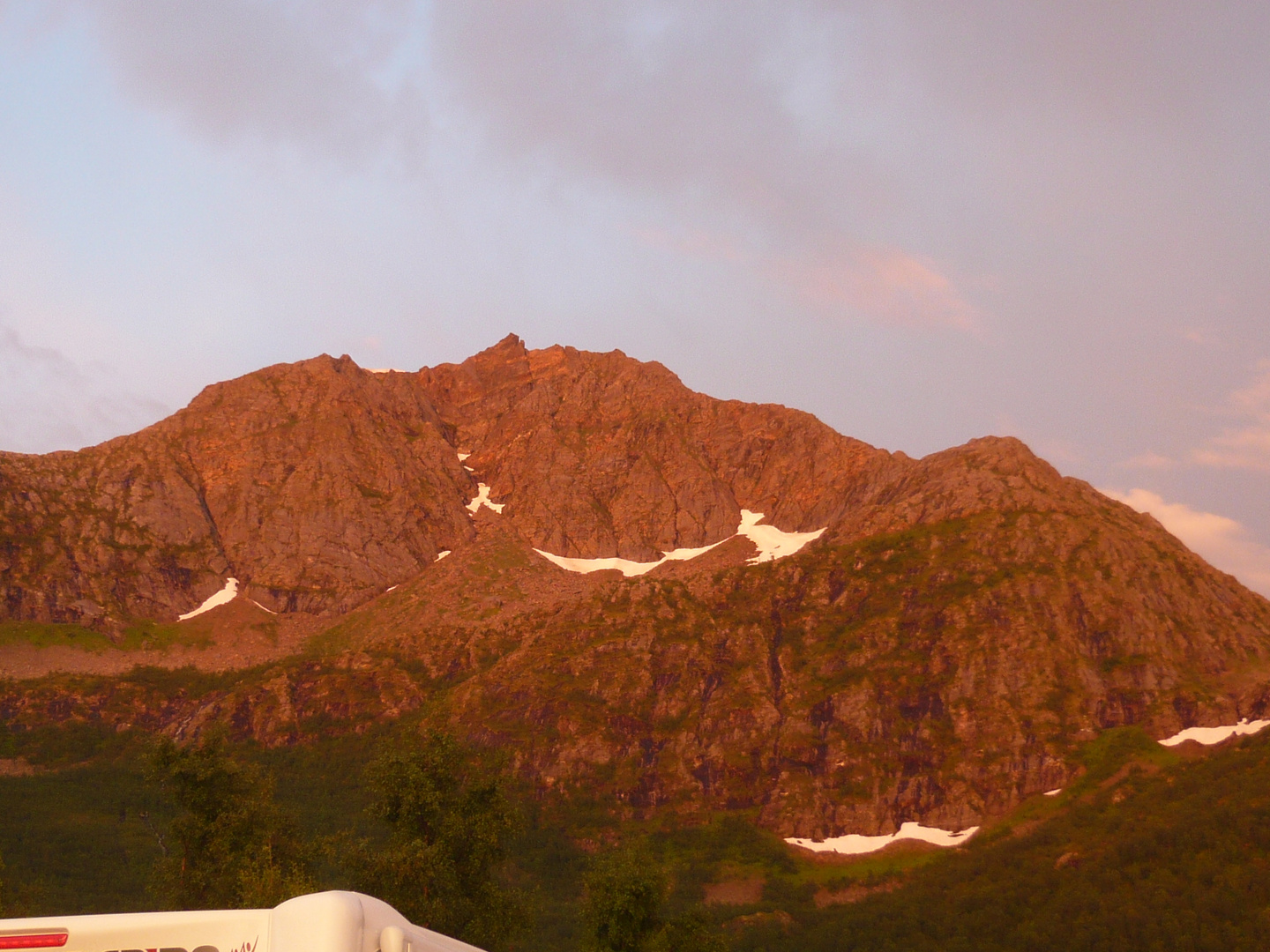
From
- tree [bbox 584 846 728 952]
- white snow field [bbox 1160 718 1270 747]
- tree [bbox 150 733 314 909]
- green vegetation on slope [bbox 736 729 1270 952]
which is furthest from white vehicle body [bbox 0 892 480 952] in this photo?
white snow field [bbox 1160 718 1270 747]

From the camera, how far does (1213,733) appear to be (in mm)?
183500

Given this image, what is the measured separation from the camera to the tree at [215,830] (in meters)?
45.9

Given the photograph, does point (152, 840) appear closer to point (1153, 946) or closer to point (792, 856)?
point (792, 856)

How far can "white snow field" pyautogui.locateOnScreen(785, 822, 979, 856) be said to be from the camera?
573 ft

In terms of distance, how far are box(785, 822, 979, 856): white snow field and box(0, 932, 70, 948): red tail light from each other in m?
178

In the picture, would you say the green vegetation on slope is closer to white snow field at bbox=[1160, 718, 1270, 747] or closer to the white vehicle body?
white snow field at bbox=[1160, 718, 1270, 747]

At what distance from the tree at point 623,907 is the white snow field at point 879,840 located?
136m

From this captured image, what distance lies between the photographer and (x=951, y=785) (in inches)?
7234

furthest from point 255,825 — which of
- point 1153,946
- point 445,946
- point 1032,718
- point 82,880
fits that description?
point 1032,718

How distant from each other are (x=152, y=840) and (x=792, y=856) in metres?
102

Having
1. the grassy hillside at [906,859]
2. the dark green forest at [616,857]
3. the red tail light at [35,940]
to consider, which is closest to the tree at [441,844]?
the dark green forest at [616,857]

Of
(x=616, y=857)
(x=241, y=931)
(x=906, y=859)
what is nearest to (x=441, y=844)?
(x=616, y=857)

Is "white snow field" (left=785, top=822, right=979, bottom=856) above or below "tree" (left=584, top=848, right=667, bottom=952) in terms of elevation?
below

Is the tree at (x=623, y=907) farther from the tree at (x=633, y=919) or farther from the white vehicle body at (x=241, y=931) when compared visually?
the white vehicle body at (x=241, y=931)
